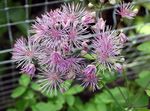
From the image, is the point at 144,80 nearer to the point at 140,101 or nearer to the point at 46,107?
the point at 140,101

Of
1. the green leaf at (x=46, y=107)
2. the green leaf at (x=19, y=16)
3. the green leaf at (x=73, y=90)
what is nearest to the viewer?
the green leaf at (x=46, y=107)

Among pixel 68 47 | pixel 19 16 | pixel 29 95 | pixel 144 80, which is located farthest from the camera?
pixel 19 16

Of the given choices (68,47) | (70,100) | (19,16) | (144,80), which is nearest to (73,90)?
(70,100)

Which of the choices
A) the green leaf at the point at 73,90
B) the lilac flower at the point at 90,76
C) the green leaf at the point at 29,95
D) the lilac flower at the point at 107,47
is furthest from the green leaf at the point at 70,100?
the lilac flower at the point at 107,47

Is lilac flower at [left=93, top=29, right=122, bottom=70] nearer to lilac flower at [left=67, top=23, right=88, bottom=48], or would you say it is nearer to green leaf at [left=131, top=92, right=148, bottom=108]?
lilac flower at [left=67, top=23, right=88, bottom=48]

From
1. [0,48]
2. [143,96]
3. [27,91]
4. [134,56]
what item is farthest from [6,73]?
[143,96]

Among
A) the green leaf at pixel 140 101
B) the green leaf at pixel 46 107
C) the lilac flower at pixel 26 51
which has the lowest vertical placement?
the green leaf at pixel 46 107

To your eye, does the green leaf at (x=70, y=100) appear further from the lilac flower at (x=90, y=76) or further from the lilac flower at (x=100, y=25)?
the lilac flower at (x=100, y=25)
